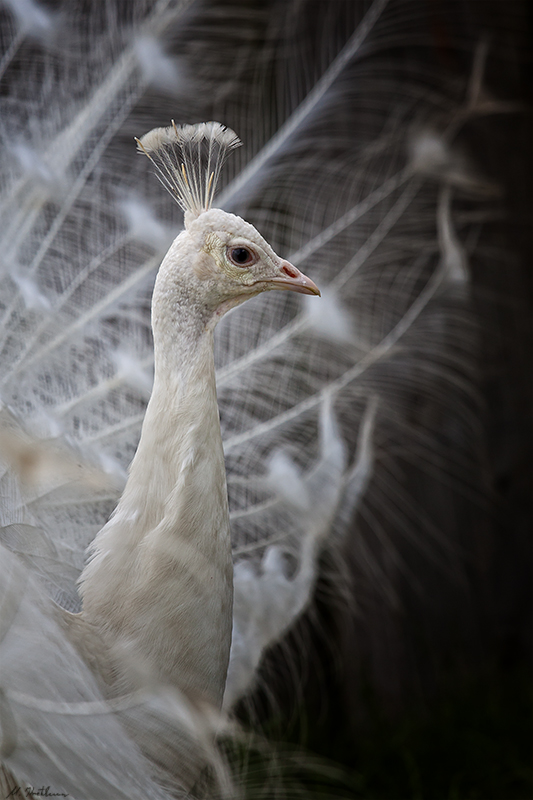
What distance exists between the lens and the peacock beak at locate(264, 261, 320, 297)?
22.5 inches

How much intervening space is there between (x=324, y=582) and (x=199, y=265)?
82cm

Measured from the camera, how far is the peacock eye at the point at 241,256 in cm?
55

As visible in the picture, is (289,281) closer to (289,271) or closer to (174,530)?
(289,271)

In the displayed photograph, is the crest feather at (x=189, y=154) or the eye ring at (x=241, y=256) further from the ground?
the crest feather at (x=189, y=154)

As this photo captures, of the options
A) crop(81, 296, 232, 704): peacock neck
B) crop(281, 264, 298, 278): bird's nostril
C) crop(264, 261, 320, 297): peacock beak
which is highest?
crop(281, 264, 298, 278): bird's nostril

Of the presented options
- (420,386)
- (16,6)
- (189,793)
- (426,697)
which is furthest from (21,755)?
(426,697)

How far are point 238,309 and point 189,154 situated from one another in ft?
1.40

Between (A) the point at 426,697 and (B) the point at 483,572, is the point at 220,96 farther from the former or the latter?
(A) the point at 426,697

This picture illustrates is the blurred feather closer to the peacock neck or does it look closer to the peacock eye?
the peacock neck

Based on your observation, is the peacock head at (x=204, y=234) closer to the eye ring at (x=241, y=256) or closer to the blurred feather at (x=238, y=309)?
the eye ring at (x=241, y=256)

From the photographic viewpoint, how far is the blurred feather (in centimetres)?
59
